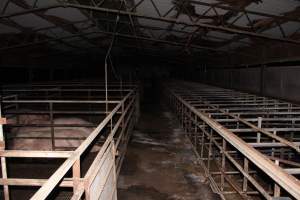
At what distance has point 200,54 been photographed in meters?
15.7

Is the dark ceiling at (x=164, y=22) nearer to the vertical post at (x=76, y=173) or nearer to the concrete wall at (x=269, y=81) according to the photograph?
the concrete wall at (x=269, y=81)

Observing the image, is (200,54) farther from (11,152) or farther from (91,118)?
(11,152)

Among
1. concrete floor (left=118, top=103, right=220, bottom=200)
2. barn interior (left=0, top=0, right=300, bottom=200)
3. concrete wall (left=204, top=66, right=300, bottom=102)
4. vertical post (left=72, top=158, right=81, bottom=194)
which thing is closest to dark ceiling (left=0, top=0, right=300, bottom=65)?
barn interior (left=0, top=0, right=300, bottom=200)

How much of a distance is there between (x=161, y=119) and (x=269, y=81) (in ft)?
15.0

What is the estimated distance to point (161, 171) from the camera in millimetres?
5590

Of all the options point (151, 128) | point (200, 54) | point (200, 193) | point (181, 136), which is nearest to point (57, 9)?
point (151, 128)

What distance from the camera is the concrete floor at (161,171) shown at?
15.0 feet

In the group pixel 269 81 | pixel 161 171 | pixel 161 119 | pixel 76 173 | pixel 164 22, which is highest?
pixel 164 22

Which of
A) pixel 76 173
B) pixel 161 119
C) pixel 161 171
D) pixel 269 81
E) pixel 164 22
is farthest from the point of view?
pixel 161 119

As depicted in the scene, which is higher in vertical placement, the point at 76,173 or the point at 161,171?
the point at 76,173

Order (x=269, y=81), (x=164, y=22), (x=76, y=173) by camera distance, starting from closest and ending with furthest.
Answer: (x=76, y=173) → (x=164, y=22) → (x=269, y=81)

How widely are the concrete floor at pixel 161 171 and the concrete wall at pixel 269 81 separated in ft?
12.5

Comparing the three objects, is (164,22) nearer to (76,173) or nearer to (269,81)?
(269,81)

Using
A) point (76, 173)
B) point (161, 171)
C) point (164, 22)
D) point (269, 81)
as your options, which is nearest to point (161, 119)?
point (164, 22)
